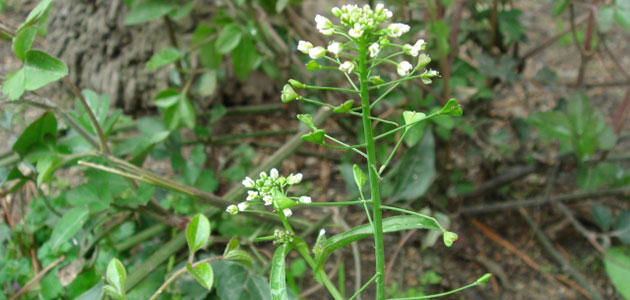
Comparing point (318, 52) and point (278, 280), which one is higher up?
point (318, 52)

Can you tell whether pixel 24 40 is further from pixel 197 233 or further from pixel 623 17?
pixel 623 17

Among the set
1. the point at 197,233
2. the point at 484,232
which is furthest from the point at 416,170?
the point at 197,233

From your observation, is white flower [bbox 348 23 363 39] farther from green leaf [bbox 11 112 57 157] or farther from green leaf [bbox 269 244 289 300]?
green leaf [bbox 11 112 57 157]

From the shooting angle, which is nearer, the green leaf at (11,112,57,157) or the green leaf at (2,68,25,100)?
the green leaf at (2,68,25,100)

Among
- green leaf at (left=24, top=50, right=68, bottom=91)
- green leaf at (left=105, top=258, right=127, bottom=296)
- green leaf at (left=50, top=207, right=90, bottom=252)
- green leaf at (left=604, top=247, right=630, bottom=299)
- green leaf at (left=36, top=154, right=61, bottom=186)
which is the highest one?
green leaf at (left=24, top=50, right=68, bottom=91)

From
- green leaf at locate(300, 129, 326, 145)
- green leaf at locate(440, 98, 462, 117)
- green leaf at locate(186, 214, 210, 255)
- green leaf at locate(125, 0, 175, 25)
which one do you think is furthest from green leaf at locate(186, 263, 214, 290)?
green leaf at locate(125, 0, 175, 25)

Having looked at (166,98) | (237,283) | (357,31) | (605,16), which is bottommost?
(237,283)

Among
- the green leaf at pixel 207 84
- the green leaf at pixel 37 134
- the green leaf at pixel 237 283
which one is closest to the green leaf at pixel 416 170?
the green leaf at pixel 237 283

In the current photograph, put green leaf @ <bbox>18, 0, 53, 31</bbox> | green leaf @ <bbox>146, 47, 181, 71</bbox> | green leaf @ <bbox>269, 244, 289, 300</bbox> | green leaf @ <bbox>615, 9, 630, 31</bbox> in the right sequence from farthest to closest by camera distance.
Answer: green leaf @ <bbox>146, 47, 181, 71</bbox> < green leaf @ <bbox>615, 9, 630, 31</bbox> < green leaf @ <bbox>18, 0, 53, 31</bbox> < green leaf @ <bbox>269, 244, 289, 300</bbox>
